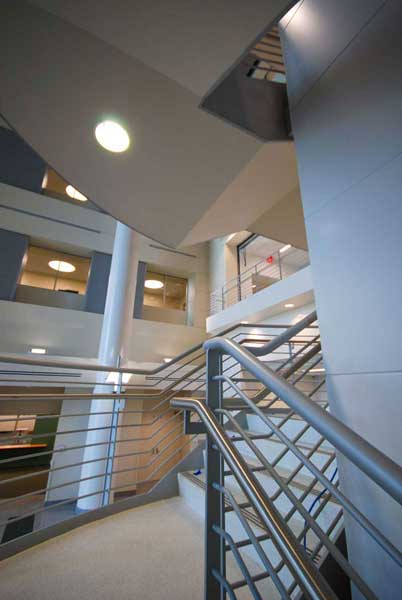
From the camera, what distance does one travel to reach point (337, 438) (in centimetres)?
64

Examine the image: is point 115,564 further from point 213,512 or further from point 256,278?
point 256,278

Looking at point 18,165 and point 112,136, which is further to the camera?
point 18,165

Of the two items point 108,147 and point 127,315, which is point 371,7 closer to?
point 108,147

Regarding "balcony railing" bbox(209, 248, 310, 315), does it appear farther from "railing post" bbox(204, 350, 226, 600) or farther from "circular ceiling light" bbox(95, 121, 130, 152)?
"railing post" bbox(204, 350, 226, 600)

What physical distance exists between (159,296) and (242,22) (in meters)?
8.99

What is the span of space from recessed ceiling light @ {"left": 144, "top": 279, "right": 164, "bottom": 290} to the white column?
381 centimetres

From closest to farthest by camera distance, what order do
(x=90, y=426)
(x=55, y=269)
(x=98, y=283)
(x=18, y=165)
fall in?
1. (x=90, y=426)
2. (x=18, y=165)
3. (x=98, y=283)
4. (x=55, y=269)

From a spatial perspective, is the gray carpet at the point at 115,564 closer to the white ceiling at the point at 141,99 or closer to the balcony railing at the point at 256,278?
the white ceiling at the point at 141,99

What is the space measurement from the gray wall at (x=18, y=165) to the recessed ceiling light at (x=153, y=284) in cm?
413

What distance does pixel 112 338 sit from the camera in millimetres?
4965

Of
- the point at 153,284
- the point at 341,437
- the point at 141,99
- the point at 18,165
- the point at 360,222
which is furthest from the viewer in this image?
the point at 153,284

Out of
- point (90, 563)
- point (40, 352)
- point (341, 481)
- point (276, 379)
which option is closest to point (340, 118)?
point (276, 379)

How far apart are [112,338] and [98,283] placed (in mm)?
3130

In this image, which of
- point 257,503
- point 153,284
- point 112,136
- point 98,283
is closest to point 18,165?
point 98,283
